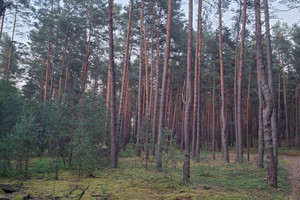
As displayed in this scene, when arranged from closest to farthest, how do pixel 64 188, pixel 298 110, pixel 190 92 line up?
1. pixel 64 188
2. pixel 190 92
3. pixel 298 110

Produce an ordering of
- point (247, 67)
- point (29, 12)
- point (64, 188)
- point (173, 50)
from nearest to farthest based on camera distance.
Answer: point (64, 188) < point (29, 12) < point (173, 50) < point (247, 67)

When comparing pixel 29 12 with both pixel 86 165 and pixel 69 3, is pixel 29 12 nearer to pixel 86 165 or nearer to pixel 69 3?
pixel 69 3

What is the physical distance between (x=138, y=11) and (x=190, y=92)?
12.0 m

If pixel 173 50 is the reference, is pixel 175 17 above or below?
above

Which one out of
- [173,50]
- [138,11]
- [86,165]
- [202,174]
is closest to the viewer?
[86,165]

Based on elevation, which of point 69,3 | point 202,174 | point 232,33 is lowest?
point 202,174

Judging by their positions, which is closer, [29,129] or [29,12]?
[29,129]

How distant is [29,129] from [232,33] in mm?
18151

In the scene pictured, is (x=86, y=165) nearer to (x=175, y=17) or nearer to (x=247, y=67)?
(x=175, y=17)

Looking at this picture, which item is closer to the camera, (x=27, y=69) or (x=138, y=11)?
(x=138, y=11)

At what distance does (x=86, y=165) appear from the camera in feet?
32.7

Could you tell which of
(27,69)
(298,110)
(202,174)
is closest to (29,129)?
(202,174)

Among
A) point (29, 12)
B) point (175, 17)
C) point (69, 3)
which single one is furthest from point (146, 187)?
point (69, 3)

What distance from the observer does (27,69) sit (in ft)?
104
